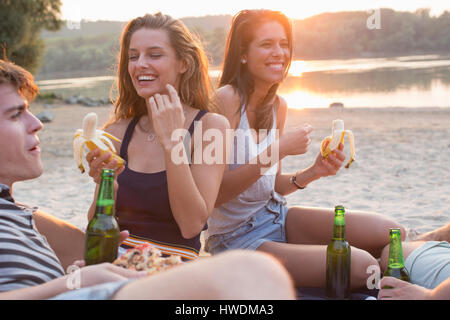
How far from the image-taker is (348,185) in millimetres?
7398

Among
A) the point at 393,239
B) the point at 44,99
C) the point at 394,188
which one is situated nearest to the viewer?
the point at 393,239

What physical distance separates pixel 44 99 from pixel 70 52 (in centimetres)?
5156

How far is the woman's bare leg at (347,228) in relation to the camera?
3.15 meters

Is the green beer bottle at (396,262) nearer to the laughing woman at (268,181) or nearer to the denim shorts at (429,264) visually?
the denim shorts at (429,264)

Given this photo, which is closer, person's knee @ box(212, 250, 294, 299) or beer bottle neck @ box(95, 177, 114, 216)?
person's knee @ box(212, 250, 294, 299)

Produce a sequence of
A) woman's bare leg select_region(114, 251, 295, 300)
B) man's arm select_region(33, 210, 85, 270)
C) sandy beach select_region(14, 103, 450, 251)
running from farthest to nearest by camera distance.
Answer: sandy beach select_region(14, 103, 450, 251), man's arm select_region(33, 210, 85, 270), woman's bare leg select_region(114, 251, 295, 300)

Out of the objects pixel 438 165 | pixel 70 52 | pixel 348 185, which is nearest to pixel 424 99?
pixel 438 165

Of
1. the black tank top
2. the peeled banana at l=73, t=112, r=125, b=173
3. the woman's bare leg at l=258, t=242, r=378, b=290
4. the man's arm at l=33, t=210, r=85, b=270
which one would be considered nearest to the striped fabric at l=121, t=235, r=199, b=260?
the black tank top

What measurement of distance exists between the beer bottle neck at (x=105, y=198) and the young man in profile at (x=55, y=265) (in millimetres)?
260

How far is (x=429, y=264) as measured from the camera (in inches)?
104

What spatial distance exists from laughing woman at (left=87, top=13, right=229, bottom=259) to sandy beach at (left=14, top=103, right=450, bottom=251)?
1.92 ft

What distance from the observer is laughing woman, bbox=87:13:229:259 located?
2.47 m

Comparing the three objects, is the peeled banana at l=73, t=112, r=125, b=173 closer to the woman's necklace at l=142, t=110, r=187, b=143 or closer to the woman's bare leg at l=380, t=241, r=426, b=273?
the woman's necklace at l=142, t=110, r=187, b=143
